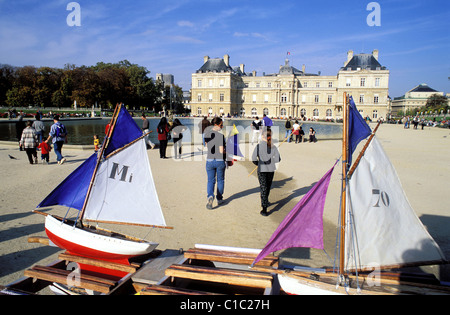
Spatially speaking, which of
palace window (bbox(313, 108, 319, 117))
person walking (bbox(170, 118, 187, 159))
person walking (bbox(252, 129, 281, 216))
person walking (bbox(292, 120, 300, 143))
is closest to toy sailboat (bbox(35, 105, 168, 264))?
person walking (bbox(252, 129, 281, 216))

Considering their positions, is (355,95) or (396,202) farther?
(355,95)

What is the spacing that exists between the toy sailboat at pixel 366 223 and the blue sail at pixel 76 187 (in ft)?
8.37

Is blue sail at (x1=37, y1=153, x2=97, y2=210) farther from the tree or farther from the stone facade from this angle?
the stone facade

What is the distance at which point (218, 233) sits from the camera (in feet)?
17.2

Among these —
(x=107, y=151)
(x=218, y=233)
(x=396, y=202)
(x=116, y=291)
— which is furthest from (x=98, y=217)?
(x=396, y=202)

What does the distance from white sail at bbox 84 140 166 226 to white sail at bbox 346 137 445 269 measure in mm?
2415

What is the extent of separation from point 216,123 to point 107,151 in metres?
2.83

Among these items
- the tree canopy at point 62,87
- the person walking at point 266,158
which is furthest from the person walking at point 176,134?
the tree canopy at point 62,87

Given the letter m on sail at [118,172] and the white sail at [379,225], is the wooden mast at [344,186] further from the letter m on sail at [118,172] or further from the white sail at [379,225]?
the letter m on sail at [118,172]

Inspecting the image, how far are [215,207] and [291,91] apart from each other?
3184 inches

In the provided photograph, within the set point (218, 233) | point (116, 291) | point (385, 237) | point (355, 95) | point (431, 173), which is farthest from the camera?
point (355, 95)

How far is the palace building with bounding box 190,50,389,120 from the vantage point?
252 feet

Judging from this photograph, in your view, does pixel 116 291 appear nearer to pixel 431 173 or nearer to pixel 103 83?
pixel 431 173

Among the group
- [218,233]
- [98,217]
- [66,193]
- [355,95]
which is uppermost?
[355,95]
